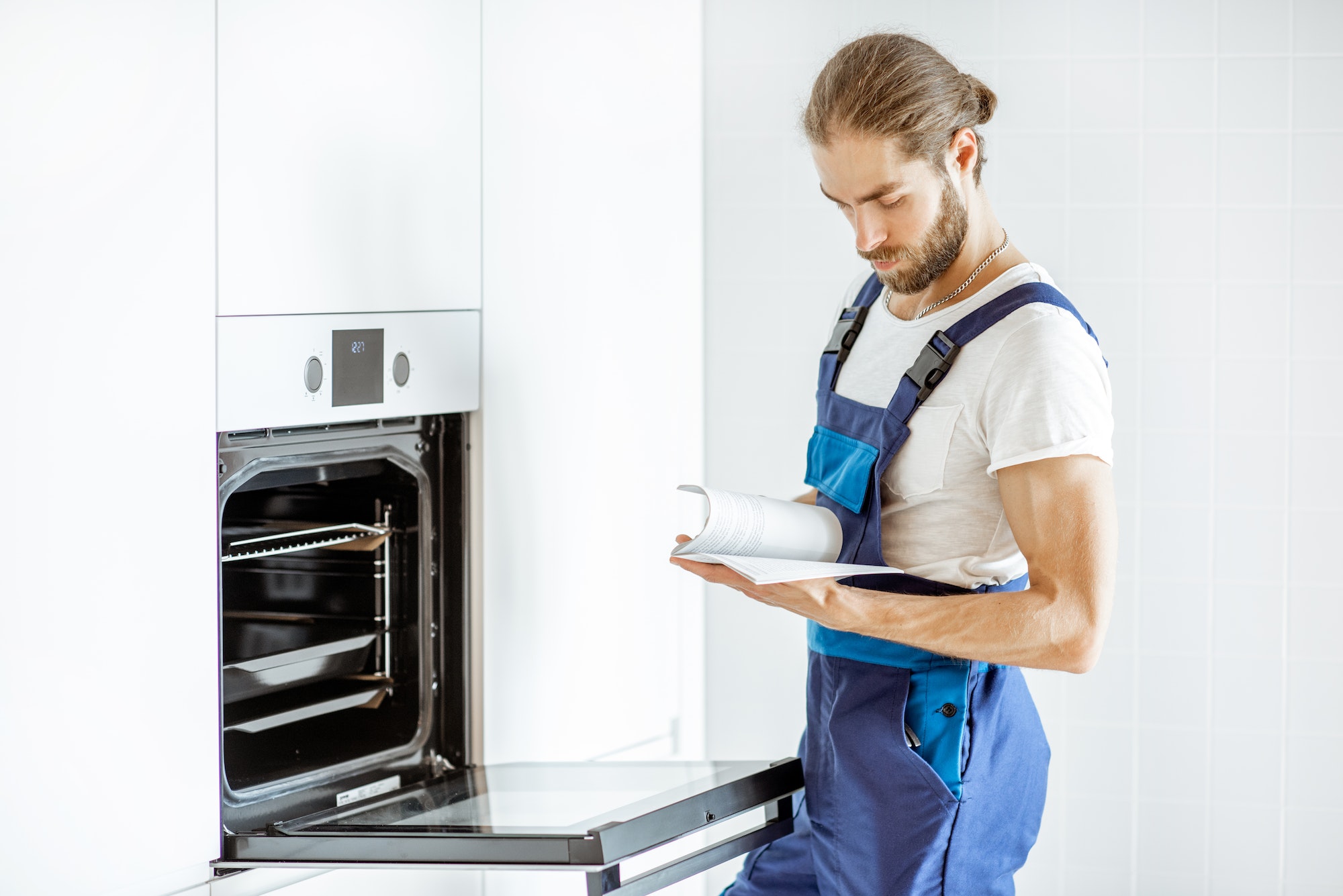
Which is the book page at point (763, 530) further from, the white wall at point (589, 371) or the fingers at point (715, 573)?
the white wall at point (589, 371)

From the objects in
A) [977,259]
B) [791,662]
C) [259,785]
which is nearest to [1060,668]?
[977,259]

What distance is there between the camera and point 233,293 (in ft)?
4.23

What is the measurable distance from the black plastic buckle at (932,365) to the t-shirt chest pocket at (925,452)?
0.03 metres

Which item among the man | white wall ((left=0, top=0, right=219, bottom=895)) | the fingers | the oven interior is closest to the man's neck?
the man

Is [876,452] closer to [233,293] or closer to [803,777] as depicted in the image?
[803,777]

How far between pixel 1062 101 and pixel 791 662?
1094mm

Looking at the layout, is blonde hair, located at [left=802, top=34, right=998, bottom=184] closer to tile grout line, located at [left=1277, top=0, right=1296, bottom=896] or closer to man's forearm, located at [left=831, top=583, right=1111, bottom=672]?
man's forearm, located at [left=831, top=583, right=1111, bottom=672]

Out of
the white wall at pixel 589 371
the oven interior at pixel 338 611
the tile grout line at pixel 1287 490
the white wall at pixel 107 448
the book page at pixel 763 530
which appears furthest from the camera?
the tile grout line at pixel 1287 490

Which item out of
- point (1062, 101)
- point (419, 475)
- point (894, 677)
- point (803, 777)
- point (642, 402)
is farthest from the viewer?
point (1062, 101)

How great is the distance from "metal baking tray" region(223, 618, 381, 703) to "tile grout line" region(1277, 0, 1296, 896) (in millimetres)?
1464

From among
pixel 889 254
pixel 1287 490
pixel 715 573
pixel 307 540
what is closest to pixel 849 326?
pixel 889 254

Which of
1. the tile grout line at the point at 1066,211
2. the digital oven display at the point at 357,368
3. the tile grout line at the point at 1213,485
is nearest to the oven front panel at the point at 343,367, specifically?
the digital oven display at the point at 357,368

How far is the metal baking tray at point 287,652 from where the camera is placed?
1.38 meters

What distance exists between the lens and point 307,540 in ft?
4.85
